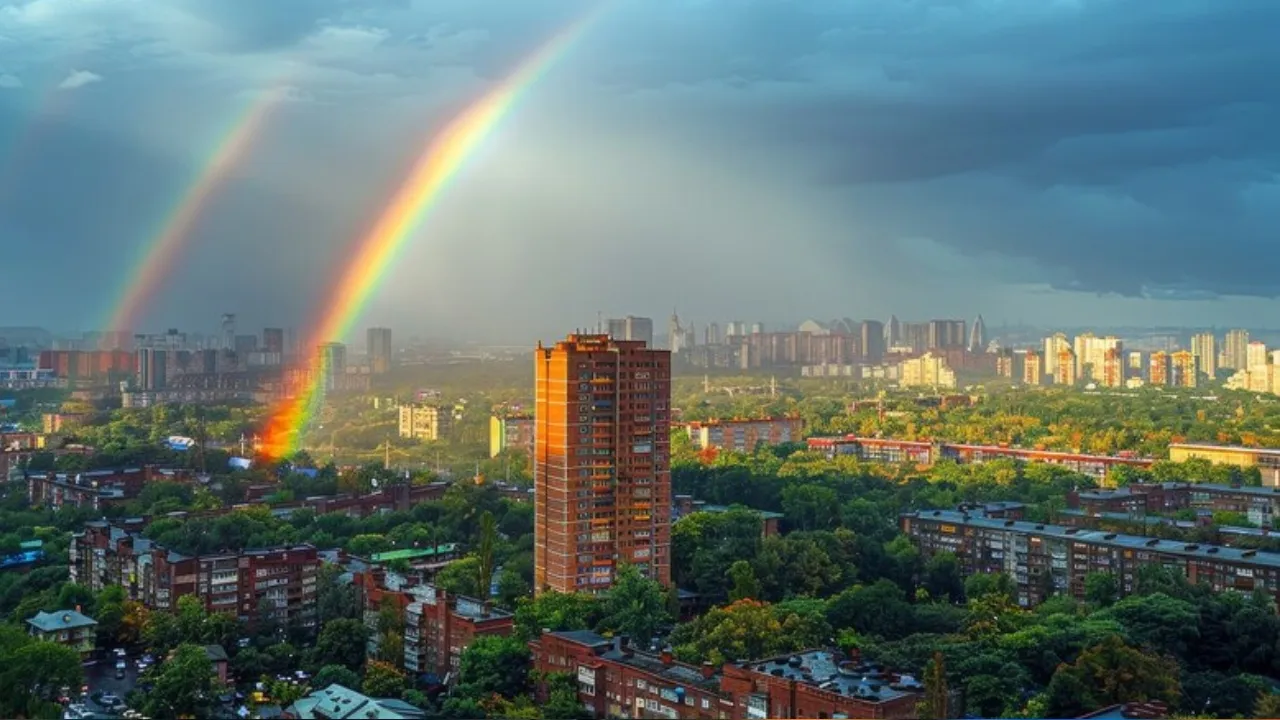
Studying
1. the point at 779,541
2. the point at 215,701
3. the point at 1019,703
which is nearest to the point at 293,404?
the point at 779,541

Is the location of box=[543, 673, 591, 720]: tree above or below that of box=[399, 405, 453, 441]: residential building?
below

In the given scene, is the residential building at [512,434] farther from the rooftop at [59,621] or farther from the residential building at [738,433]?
the rooftop at [59,621]

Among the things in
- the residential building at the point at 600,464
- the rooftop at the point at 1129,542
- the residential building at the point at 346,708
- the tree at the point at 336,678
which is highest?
the residential building at the point at 600,464

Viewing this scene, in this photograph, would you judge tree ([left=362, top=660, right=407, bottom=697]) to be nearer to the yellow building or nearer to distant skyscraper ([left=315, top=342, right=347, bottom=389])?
the yellow building

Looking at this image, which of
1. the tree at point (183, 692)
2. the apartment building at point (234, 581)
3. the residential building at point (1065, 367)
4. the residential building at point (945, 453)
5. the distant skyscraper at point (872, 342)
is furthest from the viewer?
the distant skyscraper at point (872, 342)

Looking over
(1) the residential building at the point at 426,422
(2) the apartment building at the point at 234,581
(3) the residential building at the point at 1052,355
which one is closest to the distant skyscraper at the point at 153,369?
(1) the residential building at the point at 426,422

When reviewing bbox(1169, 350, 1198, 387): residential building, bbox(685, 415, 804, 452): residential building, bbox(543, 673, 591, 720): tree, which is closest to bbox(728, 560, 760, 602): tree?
bbox(543, 673, 591, 720): tree

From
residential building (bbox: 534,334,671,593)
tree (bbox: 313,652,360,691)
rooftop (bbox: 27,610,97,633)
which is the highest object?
residential building (bbox: 534,334,671,593)
